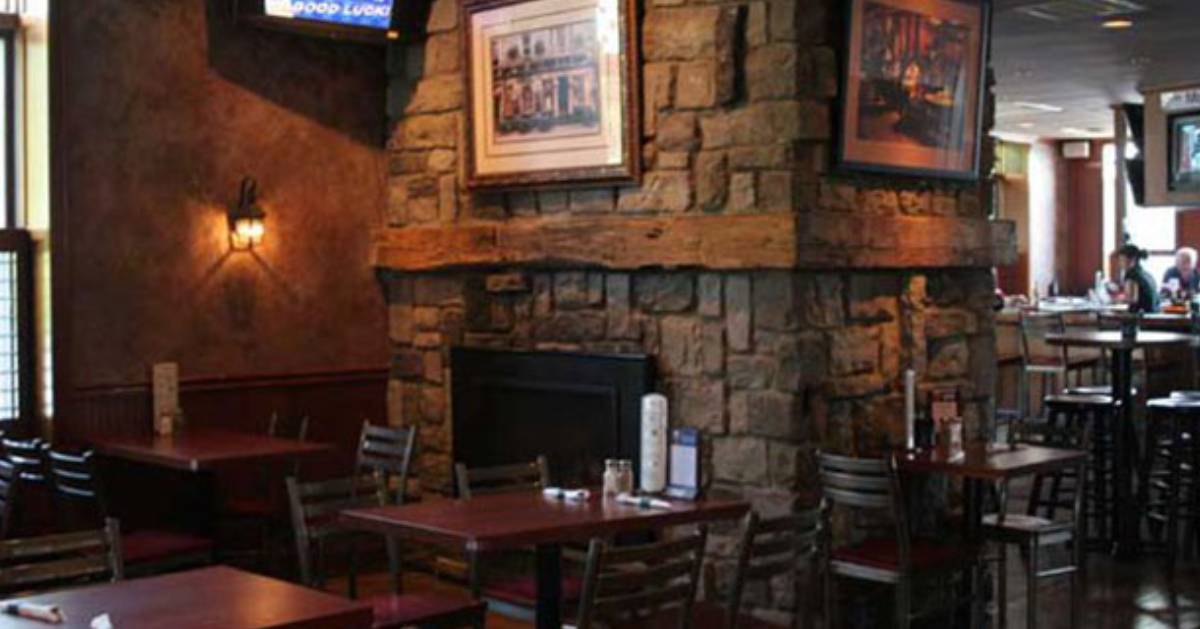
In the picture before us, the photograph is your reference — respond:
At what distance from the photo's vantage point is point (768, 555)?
4.13 m

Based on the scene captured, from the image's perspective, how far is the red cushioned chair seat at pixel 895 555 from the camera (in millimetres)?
5168

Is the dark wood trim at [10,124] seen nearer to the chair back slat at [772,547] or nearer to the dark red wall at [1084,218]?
the chair back slat at [772,547]

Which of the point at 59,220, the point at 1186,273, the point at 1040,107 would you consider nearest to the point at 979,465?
the point at 59,220

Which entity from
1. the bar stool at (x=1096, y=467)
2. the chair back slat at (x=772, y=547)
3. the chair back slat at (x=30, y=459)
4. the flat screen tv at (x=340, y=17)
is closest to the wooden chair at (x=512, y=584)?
the chair back slat at (x=772, y=547)

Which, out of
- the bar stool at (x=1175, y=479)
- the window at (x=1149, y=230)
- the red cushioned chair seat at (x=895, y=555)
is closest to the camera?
the red cushioned chair seat at (x=895, y=555)

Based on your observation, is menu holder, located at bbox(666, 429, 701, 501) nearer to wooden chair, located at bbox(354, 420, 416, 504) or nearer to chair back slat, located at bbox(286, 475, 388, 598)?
chair back slat, located at bbox(286, 475, 388, 598)

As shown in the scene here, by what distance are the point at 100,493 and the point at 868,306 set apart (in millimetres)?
3112

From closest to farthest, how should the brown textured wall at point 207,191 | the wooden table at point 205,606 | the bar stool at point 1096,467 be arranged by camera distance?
the wooden table at point 205,606 < the brown textured wall at point 207,191 < the bar stool at point 1096,467

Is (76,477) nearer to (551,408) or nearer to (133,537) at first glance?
(133,537)

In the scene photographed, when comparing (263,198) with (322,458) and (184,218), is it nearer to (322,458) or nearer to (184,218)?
(184,218)

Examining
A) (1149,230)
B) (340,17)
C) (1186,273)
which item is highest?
(340,17)

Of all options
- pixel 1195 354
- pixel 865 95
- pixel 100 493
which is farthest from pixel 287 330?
pixel 1195 354

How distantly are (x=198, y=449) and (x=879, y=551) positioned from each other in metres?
2.75

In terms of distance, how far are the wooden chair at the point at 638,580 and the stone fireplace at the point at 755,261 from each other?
1.67 m
